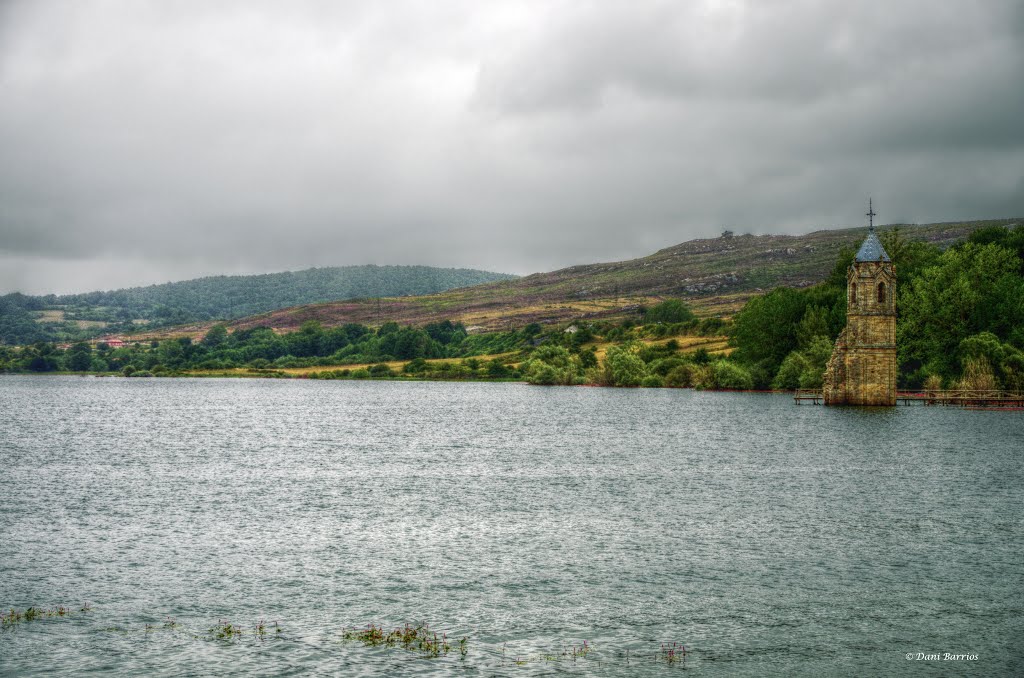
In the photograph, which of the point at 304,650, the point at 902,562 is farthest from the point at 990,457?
the point at 304,650

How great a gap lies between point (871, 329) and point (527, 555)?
306 ft

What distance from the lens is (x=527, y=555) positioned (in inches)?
1382

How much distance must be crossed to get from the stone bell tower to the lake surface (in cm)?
3749

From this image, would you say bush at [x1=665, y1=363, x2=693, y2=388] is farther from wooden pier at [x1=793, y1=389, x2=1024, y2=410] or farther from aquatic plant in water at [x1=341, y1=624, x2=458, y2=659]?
aquatic plant in water at [x1=341, y1=624, x2=458, y2=659]

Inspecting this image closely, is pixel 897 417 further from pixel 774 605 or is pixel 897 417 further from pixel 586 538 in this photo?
pixel 774 605

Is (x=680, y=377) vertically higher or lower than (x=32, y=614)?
higher

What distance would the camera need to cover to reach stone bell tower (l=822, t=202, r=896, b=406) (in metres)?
116

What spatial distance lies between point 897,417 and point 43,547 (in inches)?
3608

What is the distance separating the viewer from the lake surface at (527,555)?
78.9 feet

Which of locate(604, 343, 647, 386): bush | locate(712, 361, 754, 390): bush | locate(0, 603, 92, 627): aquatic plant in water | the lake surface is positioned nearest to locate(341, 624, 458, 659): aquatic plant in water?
the lake surface

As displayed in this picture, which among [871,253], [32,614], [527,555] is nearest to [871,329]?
[871,253]

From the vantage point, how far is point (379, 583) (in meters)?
31.2

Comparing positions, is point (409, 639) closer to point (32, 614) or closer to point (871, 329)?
point (32, 614)

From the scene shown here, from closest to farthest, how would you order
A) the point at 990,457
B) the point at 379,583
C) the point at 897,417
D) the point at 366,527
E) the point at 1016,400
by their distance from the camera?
the point at 379,583 → the point at 366,527 → the point at 990,457 → the point at 897,417 → the point at 1016,400
